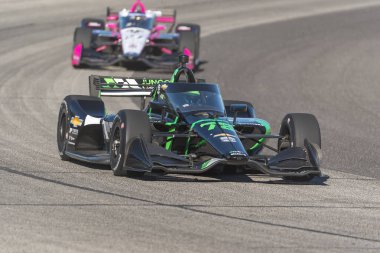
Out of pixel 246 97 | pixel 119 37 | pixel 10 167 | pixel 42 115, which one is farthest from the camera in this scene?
pixel 119 37

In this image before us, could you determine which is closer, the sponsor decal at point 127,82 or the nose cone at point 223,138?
the nose cone at point 223,138

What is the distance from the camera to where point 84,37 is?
25828mm

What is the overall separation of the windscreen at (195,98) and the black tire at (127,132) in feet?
2.55

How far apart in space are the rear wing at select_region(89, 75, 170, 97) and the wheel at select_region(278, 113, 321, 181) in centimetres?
232

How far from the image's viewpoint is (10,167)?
523 inches

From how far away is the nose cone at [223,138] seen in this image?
40.1 feet

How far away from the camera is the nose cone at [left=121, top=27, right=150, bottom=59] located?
83.0 ft

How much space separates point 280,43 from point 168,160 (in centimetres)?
1879

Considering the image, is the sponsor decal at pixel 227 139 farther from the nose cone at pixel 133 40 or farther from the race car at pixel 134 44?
the nose cone at pixel 133 40

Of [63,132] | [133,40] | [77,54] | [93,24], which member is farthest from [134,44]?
[63,132]

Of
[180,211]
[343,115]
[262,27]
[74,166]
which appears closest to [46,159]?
[74,166]

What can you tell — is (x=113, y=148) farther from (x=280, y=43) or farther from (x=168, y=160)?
(x=280, y=43)

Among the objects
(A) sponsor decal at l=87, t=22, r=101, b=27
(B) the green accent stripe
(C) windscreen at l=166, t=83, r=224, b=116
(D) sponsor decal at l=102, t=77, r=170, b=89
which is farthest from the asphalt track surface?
(D) sponsor decal at l=102, t=77, r=170, b=89

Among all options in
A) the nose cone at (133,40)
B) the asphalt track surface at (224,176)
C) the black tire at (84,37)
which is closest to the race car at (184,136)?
the asphalt track surface at (224,176)
